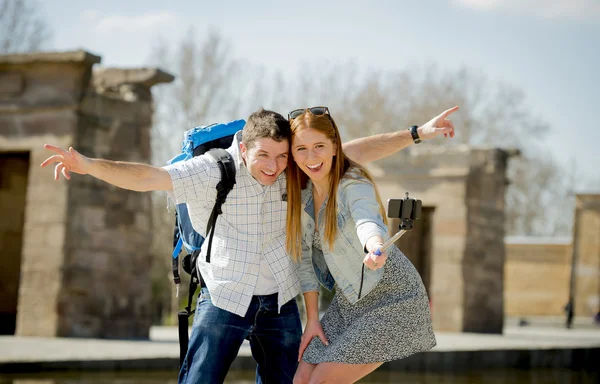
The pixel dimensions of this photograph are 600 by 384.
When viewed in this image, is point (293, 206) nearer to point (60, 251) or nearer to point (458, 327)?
point (60, 251)

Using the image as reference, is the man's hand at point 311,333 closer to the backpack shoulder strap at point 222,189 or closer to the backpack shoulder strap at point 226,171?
the backpack shoulder strap at point 222,189

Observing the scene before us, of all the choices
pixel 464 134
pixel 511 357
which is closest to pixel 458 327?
pixel 511 357

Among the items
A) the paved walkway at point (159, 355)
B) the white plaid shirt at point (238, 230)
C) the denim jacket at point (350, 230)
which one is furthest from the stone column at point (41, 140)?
the denim jacket at point (350, 230)

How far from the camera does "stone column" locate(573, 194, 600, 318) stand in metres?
33.3

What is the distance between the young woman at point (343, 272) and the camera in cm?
469

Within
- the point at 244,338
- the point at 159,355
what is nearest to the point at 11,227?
the point at 159,355

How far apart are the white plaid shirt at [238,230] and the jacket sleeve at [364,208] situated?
412 mm

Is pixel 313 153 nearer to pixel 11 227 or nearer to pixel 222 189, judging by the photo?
pixel 222 189

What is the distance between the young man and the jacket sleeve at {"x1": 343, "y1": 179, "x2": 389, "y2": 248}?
1.27ft

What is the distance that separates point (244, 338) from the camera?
16.4 feet

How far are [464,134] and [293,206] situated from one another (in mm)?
41002

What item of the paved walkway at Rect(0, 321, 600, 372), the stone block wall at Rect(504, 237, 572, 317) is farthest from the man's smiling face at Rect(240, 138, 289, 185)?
the stone block wall at Rect(504, 237, 572, 317)

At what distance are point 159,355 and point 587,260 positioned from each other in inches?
992

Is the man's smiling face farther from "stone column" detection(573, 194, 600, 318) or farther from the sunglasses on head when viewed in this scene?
"stone column" detection(573, 194, 600, 318)
